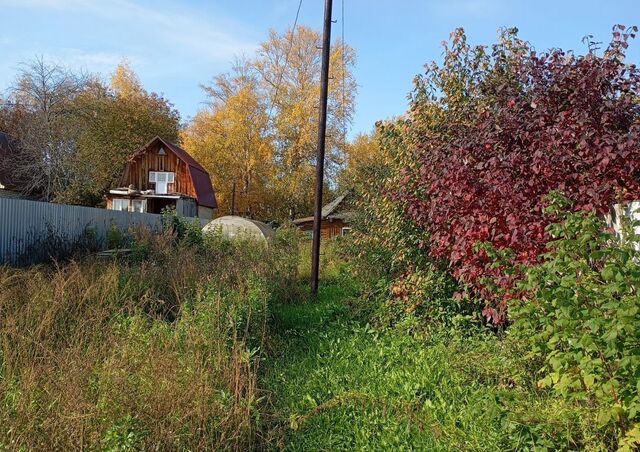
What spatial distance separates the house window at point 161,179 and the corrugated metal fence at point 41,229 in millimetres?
19985

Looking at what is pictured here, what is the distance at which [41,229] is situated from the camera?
492 inches

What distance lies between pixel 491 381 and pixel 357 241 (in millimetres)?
4932

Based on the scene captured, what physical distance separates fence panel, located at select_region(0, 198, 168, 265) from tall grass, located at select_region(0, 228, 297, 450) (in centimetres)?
519

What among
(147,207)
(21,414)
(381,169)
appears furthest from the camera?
(147,207)

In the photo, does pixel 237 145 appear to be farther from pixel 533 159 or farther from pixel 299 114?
pixel 533 159

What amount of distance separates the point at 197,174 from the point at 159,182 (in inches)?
101

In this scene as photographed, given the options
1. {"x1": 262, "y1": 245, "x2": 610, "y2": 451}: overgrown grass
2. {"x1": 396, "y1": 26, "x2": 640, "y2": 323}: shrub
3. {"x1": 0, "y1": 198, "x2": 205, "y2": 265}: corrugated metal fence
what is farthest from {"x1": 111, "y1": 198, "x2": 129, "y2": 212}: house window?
{"x1": 396, "y1": 26, "x2": 640, "y2": 323}: shrub

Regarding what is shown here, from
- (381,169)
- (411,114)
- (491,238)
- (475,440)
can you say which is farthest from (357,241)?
(475,440)

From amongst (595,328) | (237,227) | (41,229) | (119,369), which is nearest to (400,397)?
(595,328)

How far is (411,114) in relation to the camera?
809cm

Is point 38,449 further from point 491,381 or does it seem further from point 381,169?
point 381,169

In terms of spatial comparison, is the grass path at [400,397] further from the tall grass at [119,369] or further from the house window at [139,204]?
the house window at [139,204]

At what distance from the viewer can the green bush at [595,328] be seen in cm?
276

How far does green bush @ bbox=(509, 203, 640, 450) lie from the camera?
9.04ft
